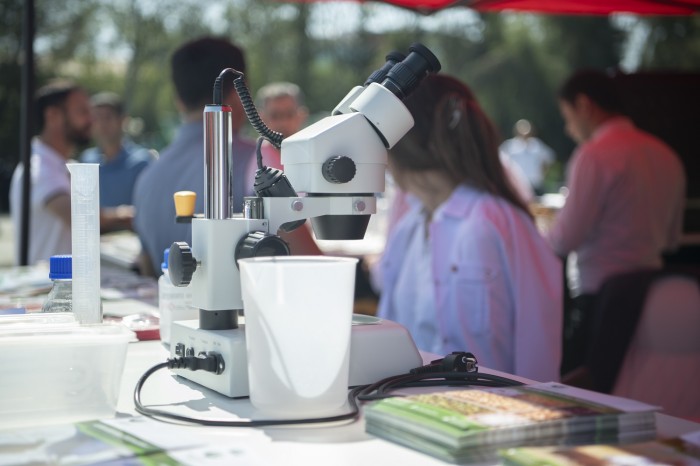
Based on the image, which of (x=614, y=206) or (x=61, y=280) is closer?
(x=61, y=280)

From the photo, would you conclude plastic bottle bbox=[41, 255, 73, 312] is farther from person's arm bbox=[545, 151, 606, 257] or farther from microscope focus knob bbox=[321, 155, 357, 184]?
person's arm bbox=[545, 151, 606, 257]

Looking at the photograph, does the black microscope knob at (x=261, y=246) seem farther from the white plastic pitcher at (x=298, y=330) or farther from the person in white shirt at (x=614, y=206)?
the person in white shirt at (x=614, y=206)

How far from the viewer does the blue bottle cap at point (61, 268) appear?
1368 millimetres

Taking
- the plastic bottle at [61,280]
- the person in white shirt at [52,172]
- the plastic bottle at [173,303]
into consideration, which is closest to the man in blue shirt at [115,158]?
the person in white shirt at [52,172]

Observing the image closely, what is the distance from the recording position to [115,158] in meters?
5.90

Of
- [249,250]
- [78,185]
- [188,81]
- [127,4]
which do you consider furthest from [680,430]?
[127,4]

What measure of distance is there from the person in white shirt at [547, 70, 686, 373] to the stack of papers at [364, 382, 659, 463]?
3.16m

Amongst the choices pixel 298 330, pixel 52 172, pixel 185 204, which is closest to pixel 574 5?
pixel 52 172

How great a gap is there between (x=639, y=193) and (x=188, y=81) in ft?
7.21

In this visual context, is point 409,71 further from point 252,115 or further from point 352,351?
point 352,351

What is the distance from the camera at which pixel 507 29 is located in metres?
29.6

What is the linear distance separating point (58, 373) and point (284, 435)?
269 millimetres

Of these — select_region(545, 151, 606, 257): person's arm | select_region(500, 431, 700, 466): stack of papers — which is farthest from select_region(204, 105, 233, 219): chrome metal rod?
select_region(545, 151, 606, 257): person's arm

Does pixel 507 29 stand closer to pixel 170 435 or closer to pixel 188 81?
pixel 188 81
